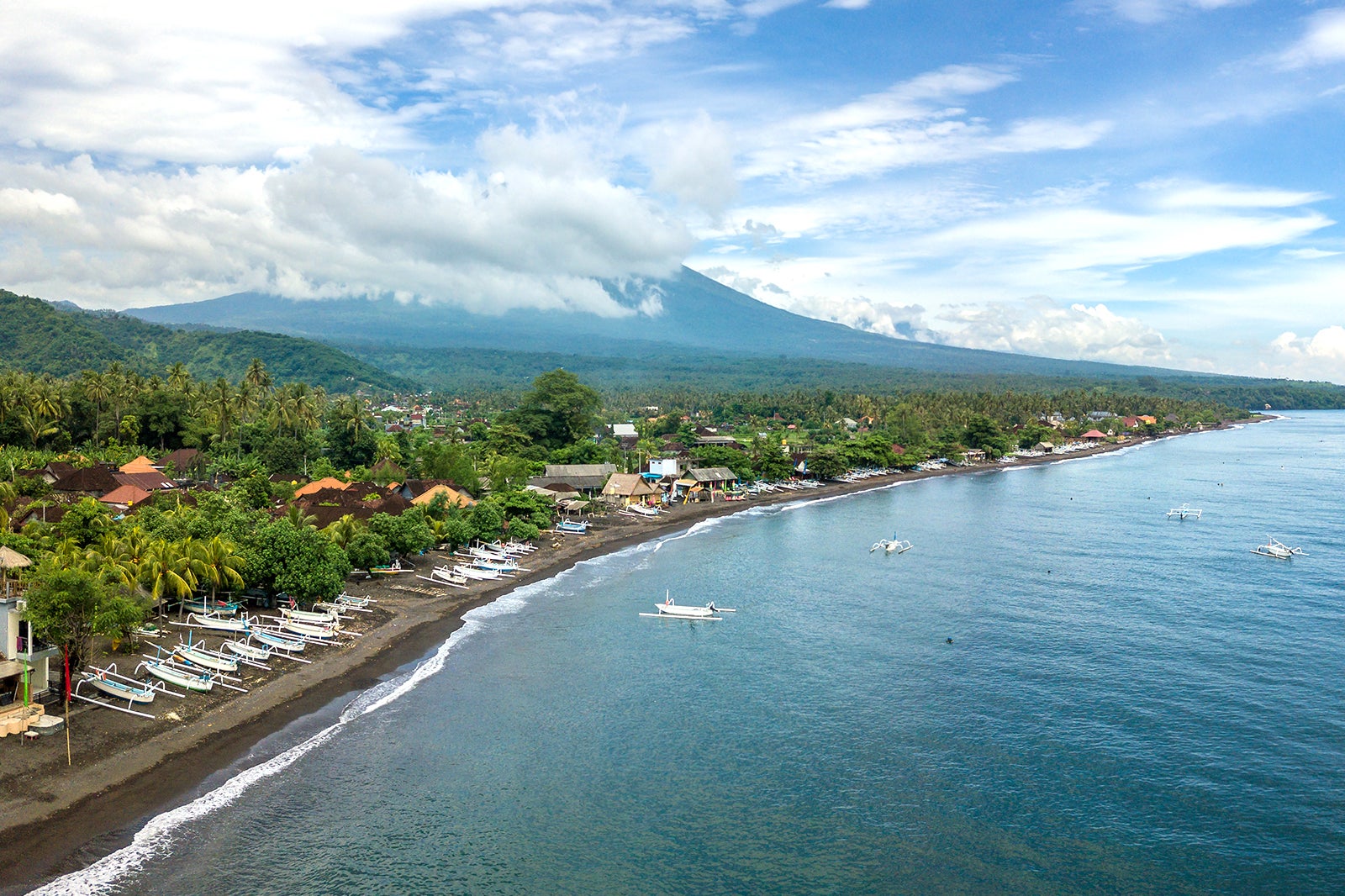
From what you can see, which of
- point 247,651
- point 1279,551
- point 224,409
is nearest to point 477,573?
point 247,651

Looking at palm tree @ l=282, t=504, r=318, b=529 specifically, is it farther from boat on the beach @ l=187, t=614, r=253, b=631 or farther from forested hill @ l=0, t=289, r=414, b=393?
forested hill @ l=0, t=289, r=414, b=393

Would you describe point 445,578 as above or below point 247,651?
below

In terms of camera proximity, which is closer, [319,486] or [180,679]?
[180,679]

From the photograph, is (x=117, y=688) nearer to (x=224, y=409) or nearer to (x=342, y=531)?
(x=342, y=531)

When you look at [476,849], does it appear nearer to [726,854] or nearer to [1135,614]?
[726,854]

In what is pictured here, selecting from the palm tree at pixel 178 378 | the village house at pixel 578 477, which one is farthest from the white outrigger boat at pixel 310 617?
the palm tree at pixel 178 378

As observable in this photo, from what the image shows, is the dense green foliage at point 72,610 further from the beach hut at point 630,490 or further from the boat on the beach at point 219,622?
the beach hut at point 630,490
